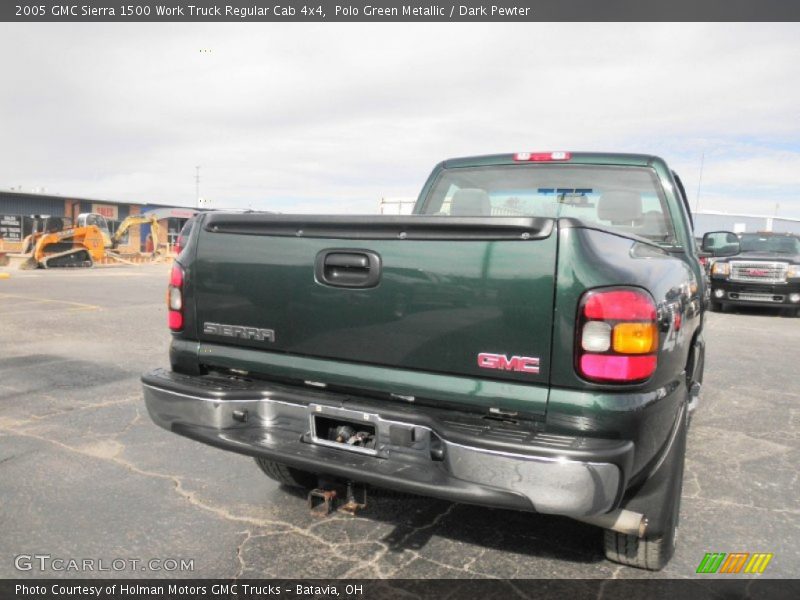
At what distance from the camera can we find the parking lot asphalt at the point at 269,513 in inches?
107

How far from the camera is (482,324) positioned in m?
2.24

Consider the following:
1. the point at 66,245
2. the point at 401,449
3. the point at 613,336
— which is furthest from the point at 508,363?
the point at 66,245

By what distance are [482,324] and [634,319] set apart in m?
0.53

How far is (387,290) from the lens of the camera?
241cm

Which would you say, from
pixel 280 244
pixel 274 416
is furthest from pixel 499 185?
pixel 274 416

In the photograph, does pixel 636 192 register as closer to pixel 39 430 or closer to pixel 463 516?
pixel 463 516

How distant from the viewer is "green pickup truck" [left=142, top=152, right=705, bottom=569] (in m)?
2.09

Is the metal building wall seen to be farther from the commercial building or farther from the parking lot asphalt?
the parking lot asphalt

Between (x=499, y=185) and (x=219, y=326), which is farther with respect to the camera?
(x=499, y=185)

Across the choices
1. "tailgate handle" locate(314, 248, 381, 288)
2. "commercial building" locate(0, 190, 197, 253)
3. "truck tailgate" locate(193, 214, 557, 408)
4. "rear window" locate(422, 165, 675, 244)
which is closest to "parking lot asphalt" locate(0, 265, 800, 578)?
"truck tailgate" locate(193, 214, 557, 408)

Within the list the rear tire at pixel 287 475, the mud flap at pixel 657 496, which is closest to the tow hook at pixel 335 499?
the rear tire at pixel 287 475

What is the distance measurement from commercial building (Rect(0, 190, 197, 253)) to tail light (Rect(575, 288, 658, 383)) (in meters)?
35.4

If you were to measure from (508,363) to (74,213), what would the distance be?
48688mm

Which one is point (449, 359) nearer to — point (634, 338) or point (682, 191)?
point (634, 338)
